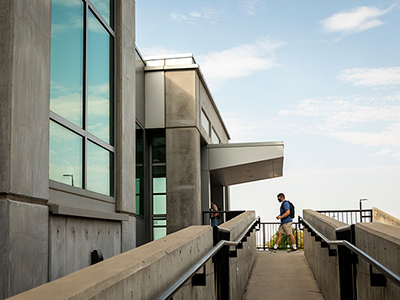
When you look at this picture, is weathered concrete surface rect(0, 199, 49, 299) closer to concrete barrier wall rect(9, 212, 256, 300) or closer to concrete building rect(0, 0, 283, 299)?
concrete building rect(0, 0, 283, 299)

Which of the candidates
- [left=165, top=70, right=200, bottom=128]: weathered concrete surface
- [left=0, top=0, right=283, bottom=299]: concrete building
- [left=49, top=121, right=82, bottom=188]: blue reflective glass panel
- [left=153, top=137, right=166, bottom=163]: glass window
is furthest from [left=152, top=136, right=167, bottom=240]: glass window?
[left=49, top=121, right=82, bottom=188]: blue reflective glass panel

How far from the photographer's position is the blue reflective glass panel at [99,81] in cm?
810

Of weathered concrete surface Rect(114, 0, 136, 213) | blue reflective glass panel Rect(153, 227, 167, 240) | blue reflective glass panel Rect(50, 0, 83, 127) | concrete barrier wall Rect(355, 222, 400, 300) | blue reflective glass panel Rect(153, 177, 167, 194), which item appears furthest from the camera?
blue reflective glass panel Rect(153, 177, 167, 194)

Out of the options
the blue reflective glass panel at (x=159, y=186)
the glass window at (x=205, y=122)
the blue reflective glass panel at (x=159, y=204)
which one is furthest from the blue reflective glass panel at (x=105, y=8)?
the glass window at (x=205, y=122)

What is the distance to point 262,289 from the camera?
8211 mm

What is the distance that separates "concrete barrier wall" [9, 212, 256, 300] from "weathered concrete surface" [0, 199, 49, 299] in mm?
2029

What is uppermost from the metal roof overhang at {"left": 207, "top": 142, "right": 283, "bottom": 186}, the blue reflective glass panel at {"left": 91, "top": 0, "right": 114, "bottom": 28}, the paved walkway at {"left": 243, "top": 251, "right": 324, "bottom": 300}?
the blue reflective glass panel at {"left": 91, "top": 0, "right": 114, "bottom": 28}

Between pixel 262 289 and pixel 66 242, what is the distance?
146 inches

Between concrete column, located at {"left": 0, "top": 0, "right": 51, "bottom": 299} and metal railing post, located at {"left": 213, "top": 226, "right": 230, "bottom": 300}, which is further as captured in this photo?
metal railing post, located at {"left": 213, "top": 226, "right": 230, "bottom": 300}

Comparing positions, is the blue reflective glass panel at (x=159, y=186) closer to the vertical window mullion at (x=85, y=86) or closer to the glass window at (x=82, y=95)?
the glass window at (x=82, y=95)

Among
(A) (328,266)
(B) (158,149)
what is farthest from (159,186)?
(A) (328,266)

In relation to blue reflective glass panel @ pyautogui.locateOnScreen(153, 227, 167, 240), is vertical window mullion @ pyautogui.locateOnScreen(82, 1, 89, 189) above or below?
above

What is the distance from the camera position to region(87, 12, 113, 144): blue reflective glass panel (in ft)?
26.6

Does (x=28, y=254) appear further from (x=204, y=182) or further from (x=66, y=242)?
(x=204, y=182)
